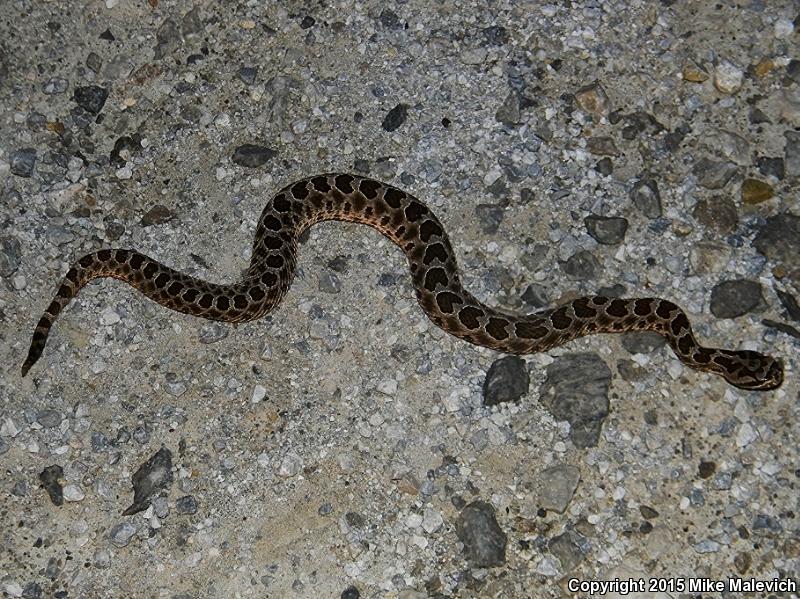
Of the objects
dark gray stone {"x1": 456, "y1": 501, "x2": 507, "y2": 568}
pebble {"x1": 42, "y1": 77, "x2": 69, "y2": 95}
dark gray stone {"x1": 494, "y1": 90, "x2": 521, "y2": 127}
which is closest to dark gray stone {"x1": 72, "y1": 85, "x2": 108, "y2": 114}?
pebble {"x1": 42, "y1": 77, "x2": 69, "y2": 95}

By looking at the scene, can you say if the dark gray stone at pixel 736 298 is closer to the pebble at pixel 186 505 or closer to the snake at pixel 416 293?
the snake at pixel 416 293

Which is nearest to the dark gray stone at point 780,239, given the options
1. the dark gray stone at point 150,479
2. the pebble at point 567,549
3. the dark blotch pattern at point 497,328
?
the dark blotch pattern at point 497,328

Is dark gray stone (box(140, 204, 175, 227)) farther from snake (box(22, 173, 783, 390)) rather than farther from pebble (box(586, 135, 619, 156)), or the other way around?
pebble (box(586, 135, 619, 156))

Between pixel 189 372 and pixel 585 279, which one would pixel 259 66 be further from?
pixel 585 279

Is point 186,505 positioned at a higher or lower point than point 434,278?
lower

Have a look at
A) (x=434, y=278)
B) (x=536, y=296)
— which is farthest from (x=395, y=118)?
(x=536, y=296)

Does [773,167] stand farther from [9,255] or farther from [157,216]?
[9,255]
